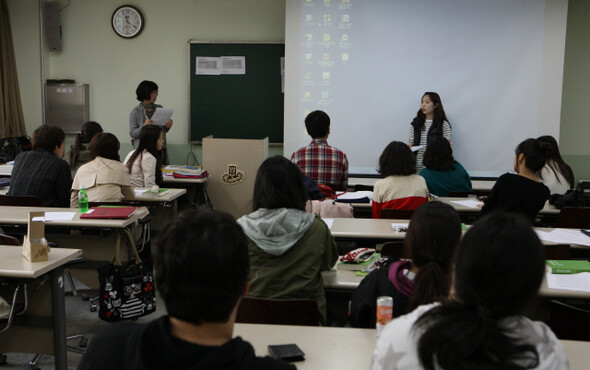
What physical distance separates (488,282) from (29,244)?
2.24 meters

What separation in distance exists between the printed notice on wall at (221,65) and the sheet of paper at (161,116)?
92 centimetres

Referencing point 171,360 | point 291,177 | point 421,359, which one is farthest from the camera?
point 291,177

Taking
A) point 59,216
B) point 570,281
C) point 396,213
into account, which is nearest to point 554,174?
point 396,213

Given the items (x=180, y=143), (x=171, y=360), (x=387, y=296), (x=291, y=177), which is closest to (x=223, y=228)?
(x=171, y=360)

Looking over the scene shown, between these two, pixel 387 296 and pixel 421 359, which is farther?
pixel 387 296

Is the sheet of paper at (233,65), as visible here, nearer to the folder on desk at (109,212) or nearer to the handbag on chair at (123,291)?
the folder on desk at (109,212)

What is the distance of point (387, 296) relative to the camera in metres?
2.00

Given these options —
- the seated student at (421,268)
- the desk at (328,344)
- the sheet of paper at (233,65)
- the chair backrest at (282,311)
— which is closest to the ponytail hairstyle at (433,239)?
the seated student at (421,268)

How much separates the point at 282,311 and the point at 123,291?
170 cm

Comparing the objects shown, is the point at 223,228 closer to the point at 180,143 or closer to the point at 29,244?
the point at 29,244

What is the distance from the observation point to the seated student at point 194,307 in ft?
3.52

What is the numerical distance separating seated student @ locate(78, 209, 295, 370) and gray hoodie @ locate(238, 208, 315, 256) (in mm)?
1191

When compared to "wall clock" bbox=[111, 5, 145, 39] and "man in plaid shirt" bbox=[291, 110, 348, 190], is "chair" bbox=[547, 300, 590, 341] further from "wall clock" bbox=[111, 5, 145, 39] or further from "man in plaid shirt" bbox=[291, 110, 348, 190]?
"wall clock" bbox=[111, 5, 145, 39]

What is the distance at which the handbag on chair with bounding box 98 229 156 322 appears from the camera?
11.4 feet
